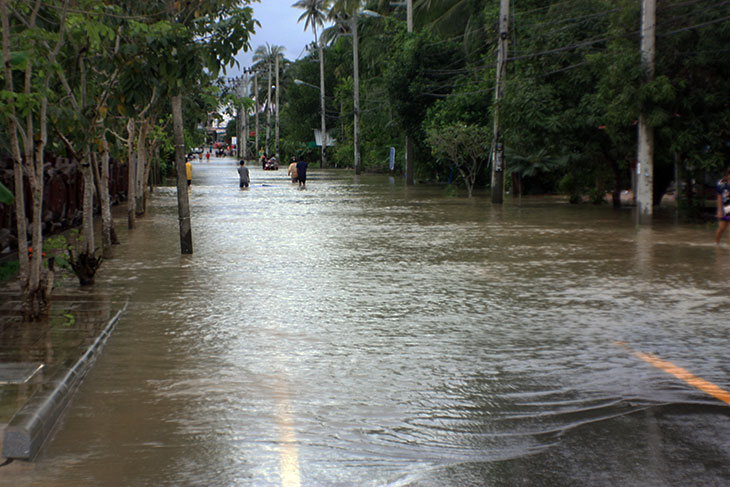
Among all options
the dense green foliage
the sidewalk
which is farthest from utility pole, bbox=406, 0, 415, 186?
the sidewalk

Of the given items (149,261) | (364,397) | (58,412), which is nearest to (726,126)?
(149,261)

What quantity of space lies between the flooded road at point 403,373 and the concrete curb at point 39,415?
0.36 feet

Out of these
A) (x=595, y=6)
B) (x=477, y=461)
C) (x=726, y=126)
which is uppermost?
(x=595, y=6)

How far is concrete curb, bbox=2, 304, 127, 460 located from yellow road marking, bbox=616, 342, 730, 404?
4531 mm

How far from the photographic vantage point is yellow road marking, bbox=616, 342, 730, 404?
679 centimetres

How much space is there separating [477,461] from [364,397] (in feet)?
5.08

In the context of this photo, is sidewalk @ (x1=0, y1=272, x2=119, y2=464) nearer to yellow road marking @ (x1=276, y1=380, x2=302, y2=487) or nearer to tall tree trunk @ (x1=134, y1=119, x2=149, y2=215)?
yellow road marking @ (x1=276, y1=380, x2=302, y2=487)

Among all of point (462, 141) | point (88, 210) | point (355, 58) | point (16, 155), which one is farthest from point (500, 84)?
point (355, 58)

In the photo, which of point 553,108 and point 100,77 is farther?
point 553,108

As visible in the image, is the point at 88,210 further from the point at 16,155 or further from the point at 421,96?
the point at 421,96

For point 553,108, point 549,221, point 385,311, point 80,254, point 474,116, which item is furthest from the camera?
point 474,116

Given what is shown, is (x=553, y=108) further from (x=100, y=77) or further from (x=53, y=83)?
(x=53, y=83)

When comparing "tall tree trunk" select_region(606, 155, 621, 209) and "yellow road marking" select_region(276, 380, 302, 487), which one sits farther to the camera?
"tall tree trunk" select_region(606, 155, 621, 209)

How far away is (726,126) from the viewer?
22234 millimetres
